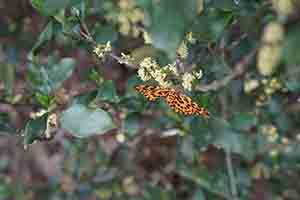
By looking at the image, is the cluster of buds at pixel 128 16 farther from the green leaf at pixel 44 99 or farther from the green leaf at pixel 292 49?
the green leaf at pixel 292 49

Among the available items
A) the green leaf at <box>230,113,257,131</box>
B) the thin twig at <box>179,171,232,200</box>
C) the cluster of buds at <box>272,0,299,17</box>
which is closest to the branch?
the green leaf at <box>230,113,257,131</box>

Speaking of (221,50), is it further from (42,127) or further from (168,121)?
(42,127)

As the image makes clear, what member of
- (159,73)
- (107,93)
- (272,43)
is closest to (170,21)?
(272,43)

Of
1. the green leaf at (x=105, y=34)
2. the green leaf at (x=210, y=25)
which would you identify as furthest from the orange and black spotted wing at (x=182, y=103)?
the green leaf at (x=105, y=34)

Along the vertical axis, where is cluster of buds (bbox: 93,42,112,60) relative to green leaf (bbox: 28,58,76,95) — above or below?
below

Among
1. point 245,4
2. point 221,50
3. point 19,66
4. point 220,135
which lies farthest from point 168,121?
point 19,66

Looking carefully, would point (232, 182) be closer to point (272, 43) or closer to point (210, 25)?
point (210, 25)

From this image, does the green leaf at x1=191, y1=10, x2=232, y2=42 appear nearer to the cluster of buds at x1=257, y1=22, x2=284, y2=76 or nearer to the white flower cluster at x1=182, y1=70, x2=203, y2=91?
the white flower cluster at x1=182, y1=70, x2=203, y2=91
